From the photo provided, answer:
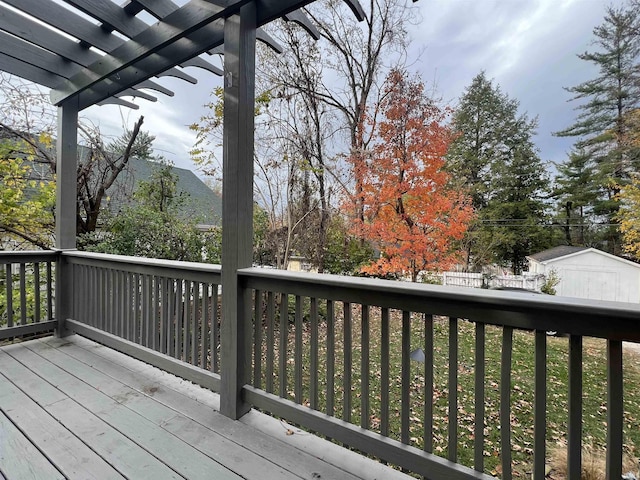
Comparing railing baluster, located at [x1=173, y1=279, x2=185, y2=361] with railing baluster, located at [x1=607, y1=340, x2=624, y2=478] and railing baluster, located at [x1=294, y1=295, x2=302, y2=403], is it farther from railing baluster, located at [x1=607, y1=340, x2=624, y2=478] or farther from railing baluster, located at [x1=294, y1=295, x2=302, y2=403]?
railing baluster, located at [x1=607, y1=340, x2=624, y2=478]

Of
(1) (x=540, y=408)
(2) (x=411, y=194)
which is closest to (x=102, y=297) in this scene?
(1) (x=540, y=408)

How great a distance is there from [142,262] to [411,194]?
166 inches

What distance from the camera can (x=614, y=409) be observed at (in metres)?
0.99

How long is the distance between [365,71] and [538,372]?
6.64 m

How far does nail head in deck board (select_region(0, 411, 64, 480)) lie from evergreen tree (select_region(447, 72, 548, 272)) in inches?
202

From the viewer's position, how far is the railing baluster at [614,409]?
981 millimetres

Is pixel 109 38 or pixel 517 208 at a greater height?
pixel 109 38

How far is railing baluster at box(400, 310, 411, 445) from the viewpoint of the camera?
135 centimetres

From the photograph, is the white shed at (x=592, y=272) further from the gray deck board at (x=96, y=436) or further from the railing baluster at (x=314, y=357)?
the gray deck board at (x=96, y=436)

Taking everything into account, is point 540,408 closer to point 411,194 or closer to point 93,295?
point 93,295

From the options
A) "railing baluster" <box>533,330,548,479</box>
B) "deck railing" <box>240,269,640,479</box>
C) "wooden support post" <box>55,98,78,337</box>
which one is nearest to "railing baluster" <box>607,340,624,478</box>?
"deck railing" <box>240,269,640,479</box>

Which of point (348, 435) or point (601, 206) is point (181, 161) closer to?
point (348, 435)

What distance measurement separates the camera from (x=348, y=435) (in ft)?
4.91

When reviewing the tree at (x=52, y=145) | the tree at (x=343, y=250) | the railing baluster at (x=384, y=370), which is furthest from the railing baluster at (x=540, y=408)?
the tree at (x=52, y=145)
